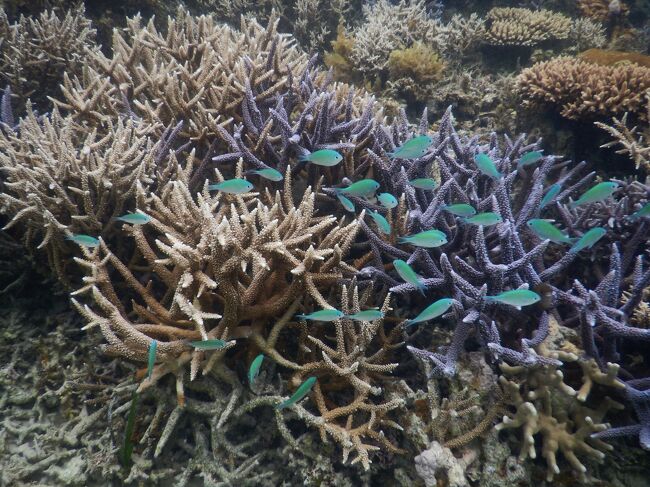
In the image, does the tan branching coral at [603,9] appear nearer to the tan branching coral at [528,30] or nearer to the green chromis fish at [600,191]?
the tan branching coral at [528,30]

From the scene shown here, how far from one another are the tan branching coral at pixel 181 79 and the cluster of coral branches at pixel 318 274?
0.04 m

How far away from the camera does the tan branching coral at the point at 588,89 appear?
4188mm

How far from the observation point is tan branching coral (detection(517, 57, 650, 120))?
4.19m

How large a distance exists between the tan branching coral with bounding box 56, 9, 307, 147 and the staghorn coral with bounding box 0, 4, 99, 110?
0.60 m

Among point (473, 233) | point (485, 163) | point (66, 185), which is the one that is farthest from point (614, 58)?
point (66, 185)

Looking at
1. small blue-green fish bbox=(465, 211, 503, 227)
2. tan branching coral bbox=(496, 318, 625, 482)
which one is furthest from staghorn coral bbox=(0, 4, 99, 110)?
tan branching coral bbox=(496, 318, 625, 482)

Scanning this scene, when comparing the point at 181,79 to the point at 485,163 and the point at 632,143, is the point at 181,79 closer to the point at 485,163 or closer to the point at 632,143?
the point at 485,163

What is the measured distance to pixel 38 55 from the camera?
173 inches

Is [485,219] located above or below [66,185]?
above

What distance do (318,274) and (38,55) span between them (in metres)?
4.56

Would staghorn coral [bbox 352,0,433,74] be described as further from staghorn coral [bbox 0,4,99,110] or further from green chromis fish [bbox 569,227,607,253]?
green chromis fish [bbox 569,227,607,253]

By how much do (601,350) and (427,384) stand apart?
121 cm

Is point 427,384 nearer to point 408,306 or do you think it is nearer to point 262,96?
point 408,306

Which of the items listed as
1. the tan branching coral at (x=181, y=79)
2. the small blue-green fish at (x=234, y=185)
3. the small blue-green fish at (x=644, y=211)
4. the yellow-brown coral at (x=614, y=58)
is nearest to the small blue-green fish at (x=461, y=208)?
the small blue-green fish at (x=644, y=211)
